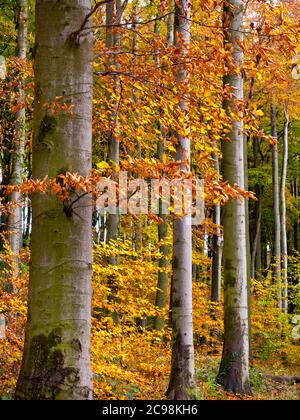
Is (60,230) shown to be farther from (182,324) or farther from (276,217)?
(276,217)

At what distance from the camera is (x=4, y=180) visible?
1908cm

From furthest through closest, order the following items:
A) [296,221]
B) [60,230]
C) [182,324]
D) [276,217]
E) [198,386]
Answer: [296,221]
[276,217]
[198,386]
[182,324]
[60,230]

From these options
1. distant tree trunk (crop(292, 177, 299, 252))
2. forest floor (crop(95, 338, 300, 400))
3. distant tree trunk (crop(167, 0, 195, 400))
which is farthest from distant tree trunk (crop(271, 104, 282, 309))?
distant tree trunk (crop(167, 0, 195, 400))

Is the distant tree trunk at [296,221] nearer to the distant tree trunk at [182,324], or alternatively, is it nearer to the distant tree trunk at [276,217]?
the distant tree trunk at [276,217]

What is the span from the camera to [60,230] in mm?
2998

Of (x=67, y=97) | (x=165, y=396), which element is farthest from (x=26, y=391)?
(x=165, y=396)

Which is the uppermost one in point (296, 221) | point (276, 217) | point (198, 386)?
point (296, 221)

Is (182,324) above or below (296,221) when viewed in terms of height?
A: below

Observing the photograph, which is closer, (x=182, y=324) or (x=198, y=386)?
(x=182, y=324)

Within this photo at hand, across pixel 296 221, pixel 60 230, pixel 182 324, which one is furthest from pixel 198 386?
pixel 296 221

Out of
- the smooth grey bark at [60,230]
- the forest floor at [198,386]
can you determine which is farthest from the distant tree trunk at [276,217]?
the smooth grey bark at [60,230]

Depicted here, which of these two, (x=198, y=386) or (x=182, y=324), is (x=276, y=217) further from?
(x=182, y=324)

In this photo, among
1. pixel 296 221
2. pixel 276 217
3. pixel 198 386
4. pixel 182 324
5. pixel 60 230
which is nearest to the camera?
pixel 60 230

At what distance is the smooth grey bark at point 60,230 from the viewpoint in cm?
289
